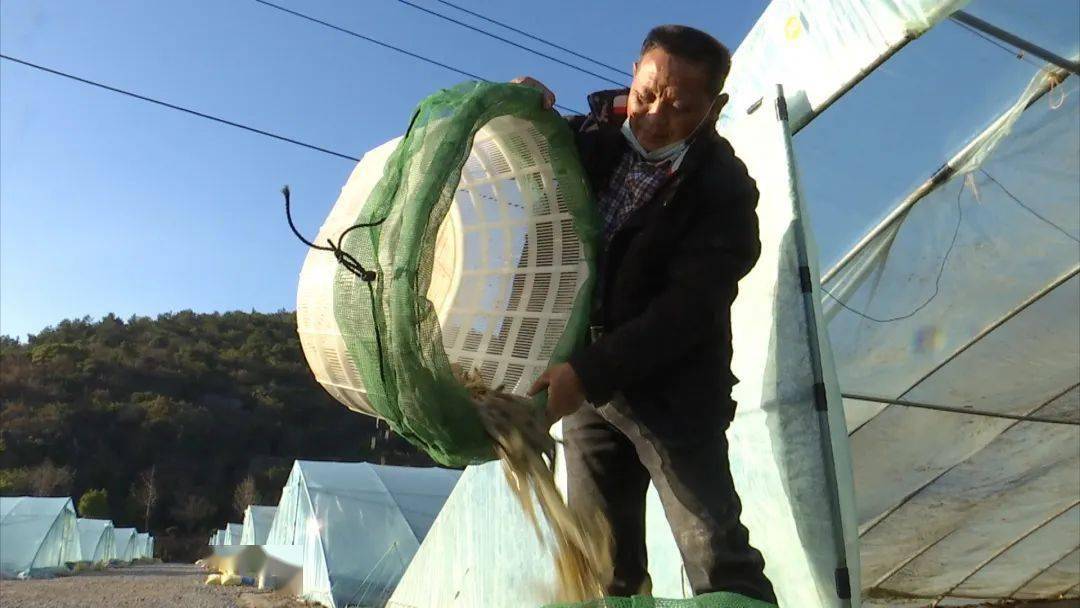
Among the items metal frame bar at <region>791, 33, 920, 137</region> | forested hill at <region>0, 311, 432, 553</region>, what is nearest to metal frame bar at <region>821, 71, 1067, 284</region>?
metal frame bar at <region>791, 33, 920, 137</region>

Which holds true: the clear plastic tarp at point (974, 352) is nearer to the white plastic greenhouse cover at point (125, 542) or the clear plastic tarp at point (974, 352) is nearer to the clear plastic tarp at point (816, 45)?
the clear plastic tarp at point (816, 45)

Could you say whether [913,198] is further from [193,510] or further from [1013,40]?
[193,510]

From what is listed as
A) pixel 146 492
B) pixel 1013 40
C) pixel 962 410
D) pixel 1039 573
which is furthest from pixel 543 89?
pixel 146 492

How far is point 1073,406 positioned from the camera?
159 inches

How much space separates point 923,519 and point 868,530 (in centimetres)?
36

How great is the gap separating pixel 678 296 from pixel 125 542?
3591cm

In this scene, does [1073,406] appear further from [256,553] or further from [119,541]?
[119,541]

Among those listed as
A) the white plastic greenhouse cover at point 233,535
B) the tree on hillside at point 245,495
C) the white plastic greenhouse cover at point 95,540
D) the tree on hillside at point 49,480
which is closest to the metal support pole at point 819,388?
the white plastic greenhouse cover at point 95,540

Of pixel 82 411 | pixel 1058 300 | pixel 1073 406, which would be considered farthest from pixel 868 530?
pixel 82 411

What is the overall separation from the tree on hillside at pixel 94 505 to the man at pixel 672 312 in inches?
1789

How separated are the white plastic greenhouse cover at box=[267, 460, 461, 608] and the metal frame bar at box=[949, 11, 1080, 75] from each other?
832 centimetres

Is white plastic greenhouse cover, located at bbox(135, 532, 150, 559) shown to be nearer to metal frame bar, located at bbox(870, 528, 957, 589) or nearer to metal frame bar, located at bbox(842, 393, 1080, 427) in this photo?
metal frame bar, located at bbox(870, 528, 957, 589)

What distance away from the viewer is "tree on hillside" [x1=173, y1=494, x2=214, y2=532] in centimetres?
4219

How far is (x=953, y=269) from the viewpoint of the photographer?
3.29 metres
